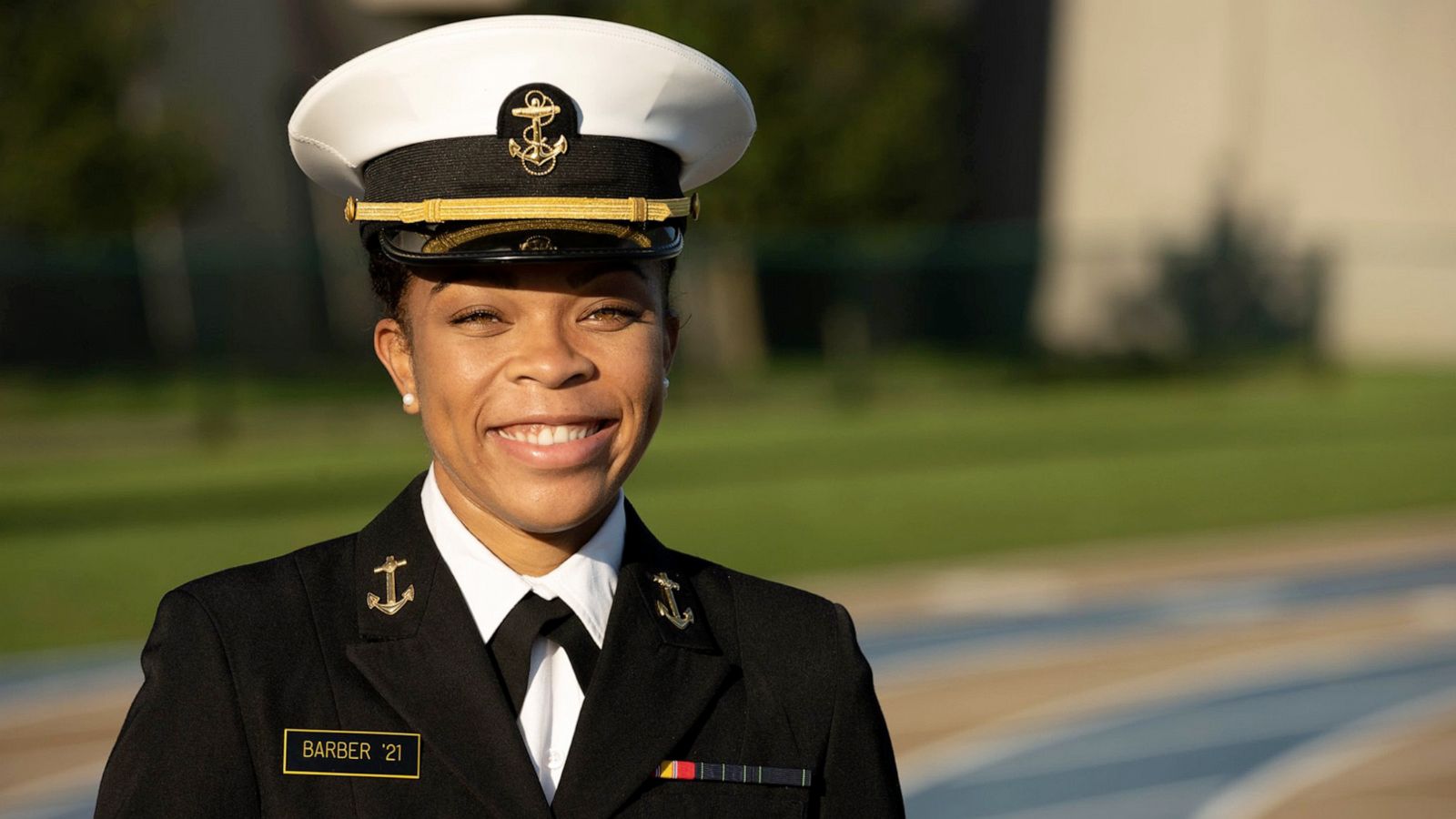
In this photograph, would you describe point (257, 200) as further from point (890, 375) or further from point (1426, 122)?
point (1426, 122)

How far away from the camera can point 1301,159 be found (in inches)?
1235

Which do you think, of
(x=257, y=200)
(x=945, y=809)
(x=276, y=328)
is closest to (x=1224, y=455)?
(x=276, y=328)

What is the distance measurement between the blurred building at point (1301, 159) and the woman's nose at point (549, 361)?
2662 cm

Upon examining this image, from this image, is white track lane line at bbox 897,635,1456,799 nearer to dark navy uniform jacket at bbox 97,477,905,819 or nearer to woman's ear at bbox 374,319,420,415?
dark navy uniform jacket at bbox 97,477,905,819

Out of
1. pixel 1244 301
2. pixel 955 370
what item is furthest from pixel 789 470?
pixel 1244 301

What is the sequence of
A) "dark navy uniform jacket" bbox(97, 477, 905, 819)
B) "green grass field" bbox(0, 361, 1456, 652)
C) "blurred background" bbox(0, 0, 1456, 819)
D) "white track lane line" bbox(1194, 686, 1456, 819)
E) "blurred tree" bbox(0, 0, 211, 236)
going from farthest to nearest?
"blurred tree" bbox(0, 0, 211, 236) < "green grass field" bbox(0, 361, 1456, 652) < "blurred background" bbox(0, 0, 1456, 819) < "white track lane line" bbox(1194, 686, 1456, 819) < "dark navy uniform jacket" bbox(97, 477, 905, 819)

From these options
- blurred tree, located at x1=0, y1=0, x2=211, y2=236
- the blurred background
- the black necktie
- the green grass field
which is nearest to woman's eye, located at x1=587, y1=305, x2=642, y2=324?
the black necktie

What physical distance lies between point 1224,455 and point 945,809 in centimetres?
1311

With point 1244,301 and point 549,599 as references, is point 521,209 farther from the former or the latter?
point 1244,301

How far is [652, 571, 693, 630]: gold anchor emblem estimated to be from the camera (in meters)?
2.29

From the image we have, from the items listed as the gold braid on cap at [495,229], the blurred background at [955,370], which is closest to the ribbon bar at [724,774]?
the gold braid on cap at [495,229]

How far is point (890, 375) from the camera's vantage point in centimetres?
2533

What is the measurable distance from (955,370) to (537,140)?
24.6m

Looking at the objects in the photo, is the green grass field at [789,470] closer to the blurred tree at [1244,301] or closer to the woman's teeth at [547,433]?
the blurred tree at [1244,301]
